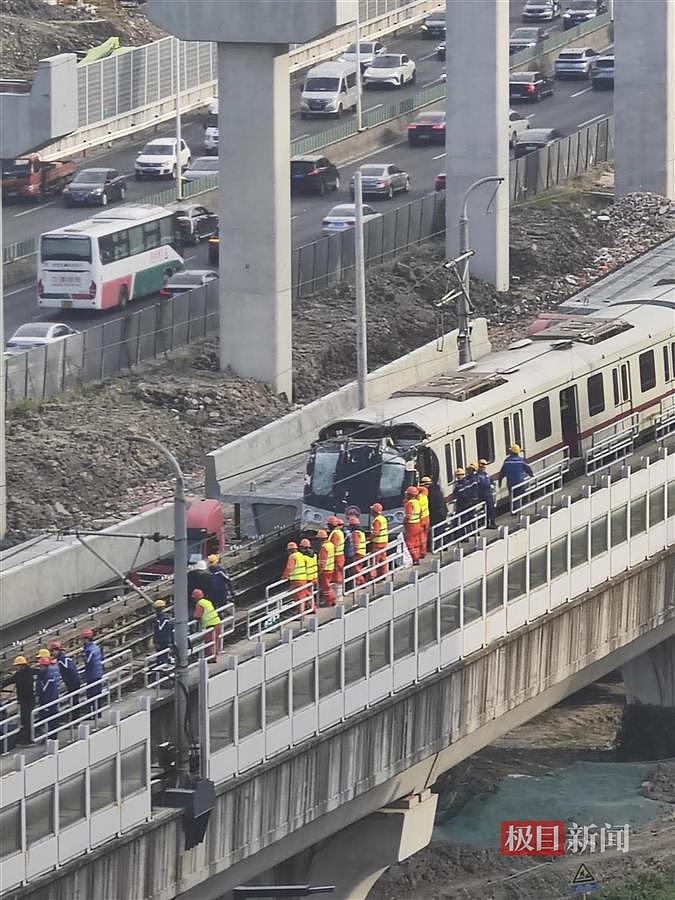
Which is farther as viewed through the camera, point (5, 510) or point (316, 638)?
point (5, 510)

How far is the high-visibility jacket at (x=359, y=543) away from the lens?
40.5 metres

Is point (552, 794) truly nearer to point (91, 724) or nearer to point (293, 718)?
point (293, 718)

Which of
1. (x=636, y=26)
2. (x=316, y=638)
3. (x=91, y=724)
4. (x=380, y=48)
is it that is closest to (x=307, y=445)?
(x=316, y=638)

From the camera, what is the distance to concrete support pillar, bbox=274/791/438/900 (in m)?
42.5

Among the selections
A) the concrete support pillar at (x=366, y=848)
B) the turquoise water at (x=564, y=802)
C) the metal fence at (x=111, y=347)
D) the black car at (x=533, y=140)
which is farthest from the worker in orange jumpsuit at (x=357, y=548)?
the black car at (x=533, y=140)

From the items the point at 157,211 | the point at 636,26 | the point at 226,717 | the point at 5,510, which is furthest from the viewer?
the point at 636,26

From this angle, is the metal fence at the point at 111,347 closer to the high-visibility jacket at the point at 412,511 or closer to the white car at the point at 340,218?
the white car at the point at 340,218

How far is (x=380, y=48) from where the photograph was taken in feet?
390

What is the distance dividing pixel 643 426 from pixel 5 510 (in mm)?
13270

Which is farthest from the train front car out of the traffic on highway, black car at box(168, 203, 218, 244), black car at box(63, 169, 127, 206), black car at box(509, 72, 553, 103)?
black car at box(509, 72, 553, 103)

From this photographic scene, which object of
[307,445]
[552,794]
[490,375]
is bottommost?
[552,794]

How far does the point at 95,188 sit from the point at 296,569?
56150 millimetres

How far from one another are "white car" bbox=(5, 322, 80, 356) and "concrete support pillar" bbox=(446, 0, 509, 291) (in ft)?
42.9

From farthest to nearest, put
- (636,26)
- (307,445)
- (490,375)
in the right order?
1. (636,26)
2. (307,445)
3. (490,375)
